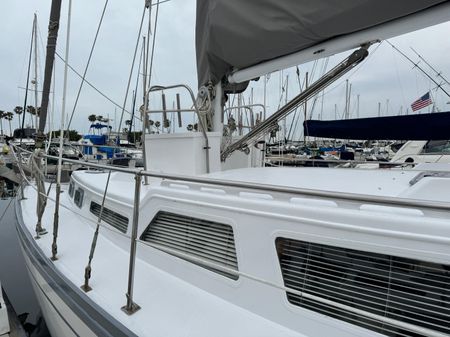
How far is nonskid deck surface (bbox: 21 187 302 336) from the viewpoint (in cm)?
150

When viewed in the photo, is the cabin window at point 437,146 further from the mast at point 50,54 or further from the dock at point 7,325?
the dock at point 7,325

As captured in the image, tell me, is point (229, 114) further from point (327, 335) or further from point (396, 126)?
point (327, 335)

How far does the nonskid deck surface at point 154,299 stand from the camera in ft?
4.91

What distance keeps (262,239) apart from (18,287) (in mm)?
3415

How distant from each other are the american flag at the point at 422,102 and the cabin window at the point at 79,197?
983 centimetres

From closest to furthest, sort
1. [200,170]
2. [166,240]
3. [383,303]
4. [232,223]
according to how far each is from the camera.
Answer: [383,303] → [232,223] → [166,240] → [200,170]

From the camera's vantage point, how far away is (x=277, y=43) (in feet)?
Answer: 7.67

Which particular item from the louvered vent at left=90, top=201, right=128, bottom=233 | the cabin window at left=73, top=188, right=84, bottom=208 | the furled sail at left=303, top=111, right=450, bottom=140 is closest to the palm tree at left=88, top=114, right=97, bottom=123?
the cabin window at left=73, top=188, right=84, bottom=208

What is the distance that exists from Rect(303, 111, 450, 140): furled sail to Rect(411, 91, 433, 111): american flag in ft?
22.4

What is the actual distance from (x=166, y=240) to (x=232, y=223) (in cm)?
61

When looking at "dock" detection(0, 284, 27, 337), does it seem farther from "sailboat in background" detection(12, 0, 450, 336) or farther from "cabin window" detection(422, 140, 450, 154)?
"cabin window" detection(422, 140, 450, 154)

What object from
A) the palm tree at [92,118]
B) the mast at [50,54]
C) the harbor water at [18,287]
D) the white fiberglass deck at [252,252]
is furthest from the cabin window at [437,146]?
the palm tree at [92,118]

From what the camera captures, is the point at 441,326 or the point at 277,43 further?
the point at 277,43

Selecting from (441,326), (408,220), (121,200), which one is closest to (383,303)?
(441,326)
